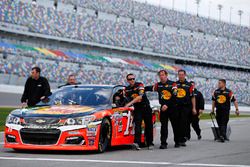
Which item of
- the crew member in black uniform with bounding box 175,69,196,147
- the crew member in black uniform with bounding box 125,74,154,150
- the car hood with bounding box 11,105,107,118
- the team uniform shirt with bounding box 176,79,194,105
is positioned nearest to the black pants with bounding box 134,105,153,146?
the crew member in black uniform with bounding box 125,74,154,150

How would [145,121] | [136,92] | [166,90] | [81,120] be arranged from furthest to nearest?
[166,90] < [145,121] < [136,92] < [81,120]

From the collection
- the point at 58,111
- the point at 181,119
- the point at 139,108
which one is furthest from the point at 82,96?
the point at 181,119

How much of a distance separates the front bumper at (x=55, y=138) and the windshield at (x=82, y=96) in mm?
1065

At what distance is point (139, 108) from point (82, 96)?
1.25 metres

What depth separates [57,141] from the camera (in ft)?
28.9

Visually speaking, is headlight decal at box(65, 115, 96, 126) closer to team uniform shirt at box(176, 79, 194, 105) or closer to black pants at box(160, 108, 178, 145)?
black pants at box(160, 108, 178, 145)

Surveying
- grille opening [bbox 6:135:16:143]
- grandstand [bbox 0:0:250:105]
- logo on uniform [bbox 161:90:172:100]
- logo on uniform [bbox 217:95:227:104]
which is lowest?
grille opening [bbox 6:135:16:143]

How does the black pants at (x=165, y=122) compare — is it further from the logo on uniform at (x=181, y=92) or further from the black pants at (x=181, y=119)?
the logo on uniform at (x=181, y=92)

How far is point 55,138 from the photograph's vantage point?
880 centimetres

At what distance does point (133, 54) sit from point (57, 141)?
172ft

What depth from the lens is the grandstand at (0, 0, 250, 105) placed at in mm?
45281

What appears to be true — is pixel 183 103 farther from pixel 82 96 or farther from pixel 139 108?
pixel 82 96

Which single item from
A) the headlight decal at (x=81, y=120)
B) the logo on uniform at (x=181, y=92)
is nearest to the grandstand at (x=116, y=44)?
the logo on uniform at (x=181, y=92)

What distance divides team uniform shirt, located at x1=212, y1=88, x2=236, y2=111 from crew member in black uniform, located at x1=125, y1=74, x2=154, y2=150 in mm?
3946
